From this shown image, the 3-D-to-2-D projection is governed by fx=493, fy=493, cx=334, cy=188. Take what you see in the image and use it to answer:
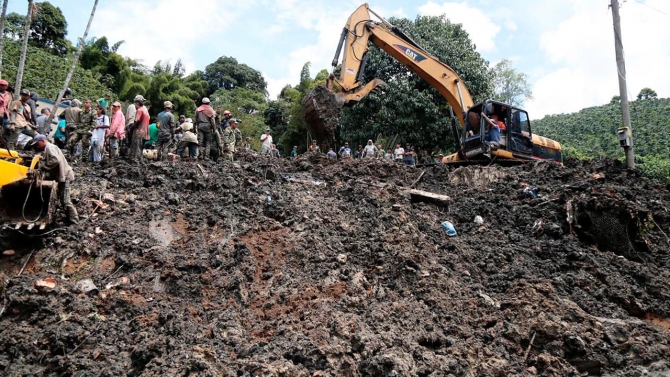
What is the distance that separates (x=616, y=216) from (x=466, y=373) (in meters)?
4.31

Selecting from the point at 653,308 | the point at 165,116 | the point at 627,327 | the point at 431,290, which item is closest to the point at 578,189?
the point at 653,308

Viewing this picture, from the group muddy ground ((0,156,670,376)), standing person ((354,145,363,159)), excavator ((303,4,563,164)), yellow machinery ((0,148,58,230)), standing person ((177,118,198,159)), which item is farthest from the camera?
standing person ((354,145,363,159))

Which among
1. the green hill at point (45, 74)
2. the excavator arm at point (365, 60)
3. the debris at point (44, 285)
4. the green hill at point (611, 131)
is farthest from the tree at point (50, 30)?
the green hill at point (611, 131)

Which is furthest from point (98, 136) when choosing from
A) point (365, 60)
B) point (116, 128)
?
point (365, 60)

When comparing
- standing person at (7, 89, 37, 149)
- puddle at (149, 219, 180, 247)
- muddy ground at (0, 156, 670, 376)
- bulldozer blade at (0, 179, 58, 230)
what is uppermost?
standing person at (7, 89, 37, 149)

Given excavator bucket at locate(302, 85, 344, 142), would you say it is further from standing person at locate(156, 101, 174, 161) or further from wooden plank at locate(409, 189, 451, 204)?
wooden plank at locate(409, 189, 451, 204)

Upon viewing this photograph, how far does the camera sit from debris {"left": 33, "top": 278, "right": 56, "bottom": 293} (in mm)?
4867

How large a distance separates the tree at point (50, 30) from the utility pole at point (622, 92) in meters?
23.4

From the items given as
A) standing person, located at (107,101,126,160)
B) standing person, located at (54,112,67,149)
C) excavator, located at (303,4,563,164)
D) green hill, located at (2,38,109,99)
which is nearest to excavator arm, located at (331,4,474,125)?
excavator, located at (303,4,563,164)

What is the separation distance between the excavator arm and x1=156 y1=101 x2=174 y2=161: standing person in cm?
363

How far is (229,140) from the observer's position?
9.86 meters

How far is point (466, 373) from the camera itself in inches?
167

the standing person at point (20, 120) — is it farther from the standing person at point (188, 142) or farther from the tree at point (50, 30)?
the tree at point (50, 30)

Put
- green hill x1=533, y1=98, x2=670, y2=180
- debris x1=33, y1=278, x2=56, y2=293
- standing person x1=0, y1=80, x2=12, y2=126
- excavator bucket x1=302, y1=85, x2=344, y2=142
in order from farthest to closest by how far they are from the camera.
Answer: green hill x1=533, y1=98, x2=670, y2=180
excavator bucket x1=302, y1=85, x2=344, y2=142
standing person x1=0, y1=80, x2=12, y2=126
debris x1=33, y1=278, x2=56, y2=293
